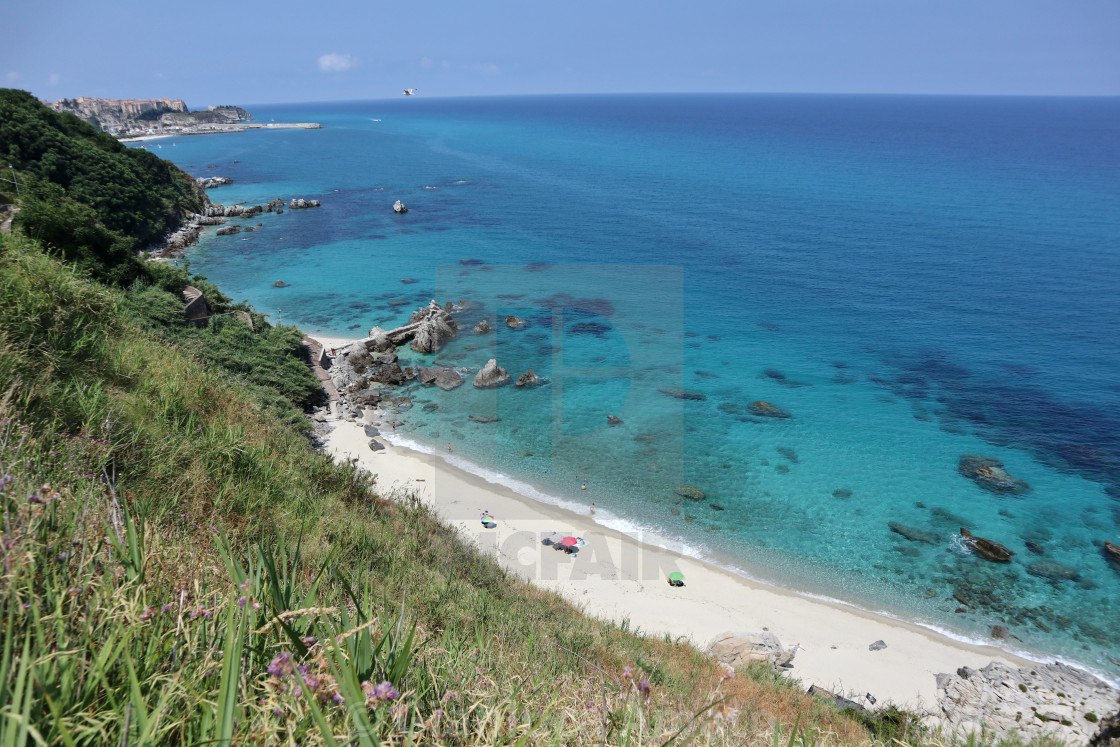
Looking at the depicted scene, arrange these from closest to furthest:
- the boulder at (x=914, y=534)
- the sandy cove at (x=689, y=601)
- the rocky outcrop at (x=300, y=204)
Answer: the sandy cove at (x=689, y=601) < the boulder at (x=914, y=534) < the rocky outcrop at (x=300, y=204)

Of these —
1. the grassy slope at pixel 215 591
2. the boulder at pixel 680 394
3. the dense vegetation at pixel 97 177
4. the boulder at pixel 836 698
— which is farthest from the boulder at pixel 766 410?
the dense vegetation at pixel 97 177

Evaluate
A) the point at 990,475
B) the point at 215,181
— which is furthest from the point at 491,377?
the point at 215,181

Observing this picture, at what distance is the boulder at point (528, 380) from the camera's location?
28.0m

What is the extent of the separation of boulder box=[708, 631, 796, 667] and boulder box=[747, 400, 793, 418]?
555 inches

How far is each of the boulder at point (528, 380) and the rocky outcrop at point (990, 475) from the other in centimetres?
1965

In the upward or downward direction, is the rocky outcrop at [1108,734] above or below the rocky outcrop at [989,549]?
above

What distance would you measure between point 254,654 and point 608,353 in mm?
30045

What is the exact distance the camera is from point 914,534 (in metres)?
19.7

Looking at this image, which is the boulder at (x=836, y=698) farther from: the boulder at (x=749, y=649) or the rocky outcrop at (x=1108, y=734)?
the rocky outcrop at (x=1108, y=734)

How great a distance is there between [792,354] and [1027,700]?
22.8 m

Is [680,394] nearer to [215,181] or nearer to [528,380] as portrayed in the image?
[528,380]

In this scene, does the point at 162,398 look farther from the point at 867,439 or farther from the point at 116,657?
the point at 867,439

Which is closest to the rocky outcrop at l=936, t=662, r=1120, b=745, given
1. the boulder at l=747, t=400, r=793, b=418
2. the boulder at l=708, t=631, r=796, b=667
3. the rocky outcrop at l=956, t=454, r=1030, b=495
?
the boulder at l=708, t=631, r=796, b=667

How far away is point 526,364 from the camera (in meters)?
30.3
